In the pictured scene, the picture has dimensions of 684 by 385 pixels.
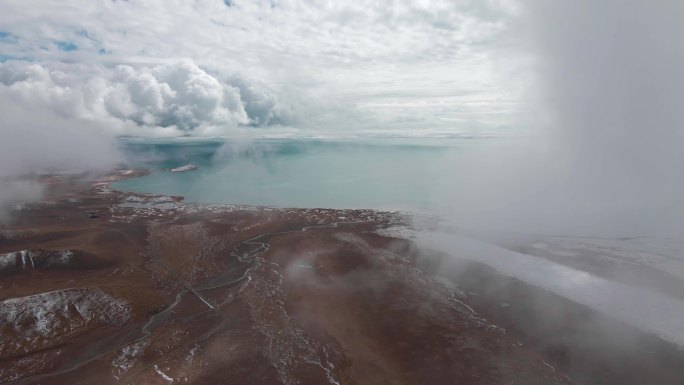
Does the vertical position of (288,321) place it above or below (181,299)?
above

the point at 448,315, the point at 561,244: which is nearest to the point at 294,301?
the point at 448,315

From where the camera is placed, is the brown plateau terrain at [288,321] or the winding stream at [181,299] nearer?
the brown plateau terrain at [288,321]

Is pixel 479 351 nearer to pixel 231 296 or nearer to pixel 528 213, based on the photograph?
pixel 231 296

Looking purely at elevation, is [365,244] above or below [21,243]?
above

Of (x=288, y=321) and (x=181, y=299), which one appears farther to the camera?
(x=181, y=299)

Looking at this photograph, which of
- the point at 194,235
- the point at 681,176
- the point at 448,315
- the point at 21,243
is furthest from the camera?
the point at 681,176

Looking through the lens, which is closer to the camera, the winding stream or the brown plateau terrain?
the brown plateau terrain

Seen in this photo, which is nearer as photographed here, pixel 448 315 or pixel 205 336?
pixel 205 336

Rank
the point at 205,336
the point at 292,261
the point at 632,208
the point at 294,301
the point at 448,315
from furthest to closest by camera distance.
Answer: the point at 632,208, the point at 292,261, the point at 294,301, the point at 448,315, the point at 205,336

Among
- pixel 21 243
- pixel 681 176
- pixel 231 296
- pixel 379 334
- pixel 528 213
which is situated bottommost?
pixel 21 243

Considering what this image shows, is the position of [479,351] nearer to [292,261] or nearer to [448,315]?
[448,315]
